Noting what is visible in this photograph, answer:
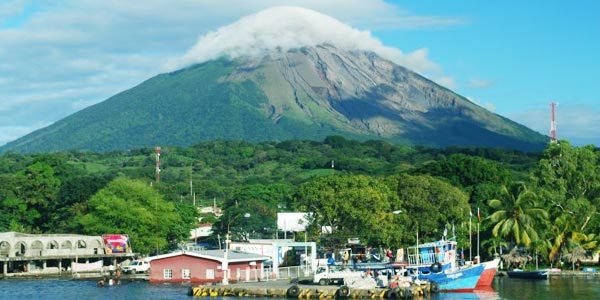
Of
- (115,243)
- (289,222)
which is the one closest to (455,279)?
(115,243)

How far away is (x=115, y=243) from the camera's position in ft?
305

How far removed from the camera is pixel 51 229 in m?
107

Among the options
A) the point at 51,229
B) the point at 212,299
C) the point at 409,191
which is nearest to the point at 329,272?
the point at 212,299

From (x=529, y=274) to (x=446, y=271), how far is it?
14878 millimetres

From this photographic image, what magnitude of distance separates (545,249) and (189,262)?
3074 cm

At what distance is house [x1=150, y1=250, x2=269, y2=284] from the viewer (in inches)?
2879

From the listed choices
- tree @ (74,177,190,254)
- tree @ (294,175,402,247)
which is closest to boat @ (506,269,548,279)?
tree @ (294,175,402,247)

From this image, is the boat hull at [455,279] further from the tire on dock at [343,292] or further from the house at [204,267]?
the house at [204,267]

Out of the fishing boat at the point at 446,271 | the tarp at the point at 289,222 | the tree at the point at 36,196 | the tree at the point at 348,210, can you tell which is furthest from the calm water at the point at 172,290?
the tree at the point at 36,196

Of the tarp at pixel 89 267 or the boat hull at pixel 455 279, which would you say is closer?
the boat hull at pixel 455 279

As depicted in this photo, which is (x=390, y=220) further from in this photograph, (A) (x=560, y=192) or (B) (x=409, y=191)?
(A) (x=560, y=192)

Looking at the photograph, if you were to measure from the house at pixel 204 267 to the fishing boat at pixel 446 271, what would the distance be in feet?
44.3

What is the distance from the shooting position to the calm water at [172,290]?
207 ft

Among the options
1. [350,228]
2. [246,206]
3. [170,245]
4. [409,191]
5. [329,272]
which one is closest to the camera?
[329,272]
